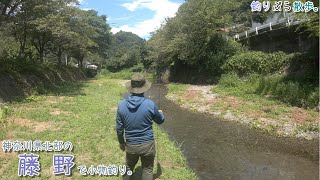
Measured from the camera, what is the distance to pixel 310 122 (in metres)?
14.3

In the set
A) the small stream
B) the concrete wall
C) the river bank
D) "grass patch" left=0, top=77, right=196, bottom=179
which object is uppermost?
the concrete wall

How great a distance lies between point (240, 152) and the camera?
466 inches

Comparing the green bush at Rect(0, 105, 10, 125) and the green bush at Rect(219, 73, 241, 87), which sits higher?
the green bush at Rect(0, 105, 10, 125)

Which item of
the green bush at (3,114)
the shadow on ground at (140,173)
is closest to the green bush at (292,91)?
the shadow on ground at (140,173)

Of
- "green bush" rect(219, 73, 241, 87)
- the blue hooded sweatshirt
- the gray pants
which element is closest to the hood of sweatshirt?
the blue hooded sweatshirt

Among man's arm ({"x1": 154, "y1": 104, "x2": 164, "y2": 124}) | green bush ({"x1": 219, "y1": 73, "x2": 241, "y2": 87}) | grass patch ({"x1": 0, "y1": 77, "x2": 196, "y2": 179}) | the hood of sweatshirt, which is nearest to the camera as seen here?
the hood of sweatshirt

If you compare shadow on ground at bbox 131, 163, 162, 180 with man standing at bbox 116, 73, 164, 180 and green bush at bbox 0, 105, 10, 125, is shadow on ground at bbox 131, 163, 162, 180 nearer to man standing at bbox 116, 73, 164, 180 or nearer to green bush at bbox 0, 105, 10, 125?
man standing at bbox 116, 73, 164, 180

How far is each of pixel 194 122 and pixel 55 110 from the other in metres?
6.83

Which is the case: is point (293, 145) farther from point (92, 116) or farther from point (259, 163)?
point (92, 116)

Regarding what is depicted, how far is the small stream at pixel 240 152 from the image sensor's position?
9.73 meters

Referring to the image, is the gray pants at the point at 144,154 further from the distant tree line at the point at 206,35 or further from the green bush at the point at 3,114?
the distant tree line at the point at 206,35

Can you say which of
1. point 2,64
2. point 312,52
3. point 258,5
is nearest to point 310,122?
point 258,5

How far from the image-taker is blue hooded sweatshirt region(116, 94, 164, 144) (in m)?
6.16

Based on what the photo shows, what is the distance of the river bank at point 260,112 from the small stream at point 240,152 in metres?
0.69
